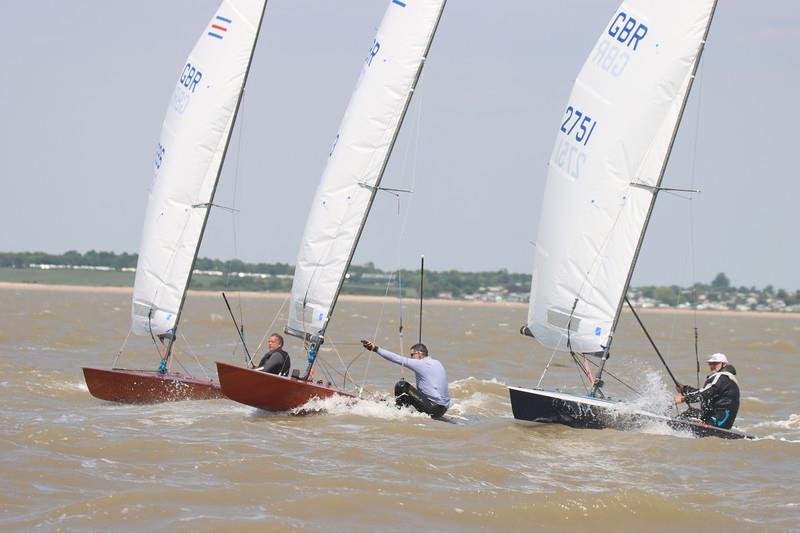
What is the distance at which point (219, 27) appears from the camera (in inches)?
687

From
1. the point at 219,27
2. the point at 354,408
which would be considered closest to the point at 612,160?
the point at 354,408

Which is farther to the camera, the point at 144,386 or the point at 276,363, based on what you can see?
the point at 144,386

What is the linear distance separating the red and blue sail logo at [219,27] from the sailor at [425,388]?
19.0 feet

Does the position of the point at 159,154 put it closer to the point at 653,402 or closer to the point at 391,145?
the point at 391,145

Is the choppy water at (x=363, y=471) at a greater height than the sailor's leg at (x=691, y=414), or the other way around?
the sailor's leg at (x=691, y=414)

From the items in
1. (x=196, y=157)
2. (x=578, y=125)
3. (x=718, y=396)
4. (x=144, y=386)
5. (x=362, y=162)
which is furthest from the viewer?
(x=196, y=157)

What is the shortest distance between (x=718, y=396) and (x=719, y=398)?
0.09 ft

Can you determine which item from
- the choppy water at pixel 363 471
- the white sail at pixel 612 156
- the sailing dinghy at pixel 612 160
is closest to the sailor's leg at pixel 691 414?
the choppy water at pixel 363 471

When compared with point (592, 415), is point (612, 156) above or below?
above

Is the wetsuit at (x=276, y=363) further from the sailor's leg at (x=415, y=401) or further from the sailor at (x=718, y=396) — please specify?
the sailor at (x=718, y=396)

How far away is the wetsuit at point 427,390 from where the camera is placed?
14.1 meters

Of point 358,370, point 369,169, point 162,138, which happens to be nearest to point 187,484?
point 369,169

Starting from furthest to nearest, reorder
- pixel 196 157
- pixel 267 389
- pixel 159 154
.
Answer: pixel 159 154, pixel 196 157, pixel 267 389

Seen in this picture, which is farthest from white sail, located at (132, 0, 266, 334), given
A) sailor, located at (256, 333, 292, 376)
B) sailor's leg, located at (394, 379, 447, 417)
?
sailor's leg, located at (394, 379, 447, 417)
